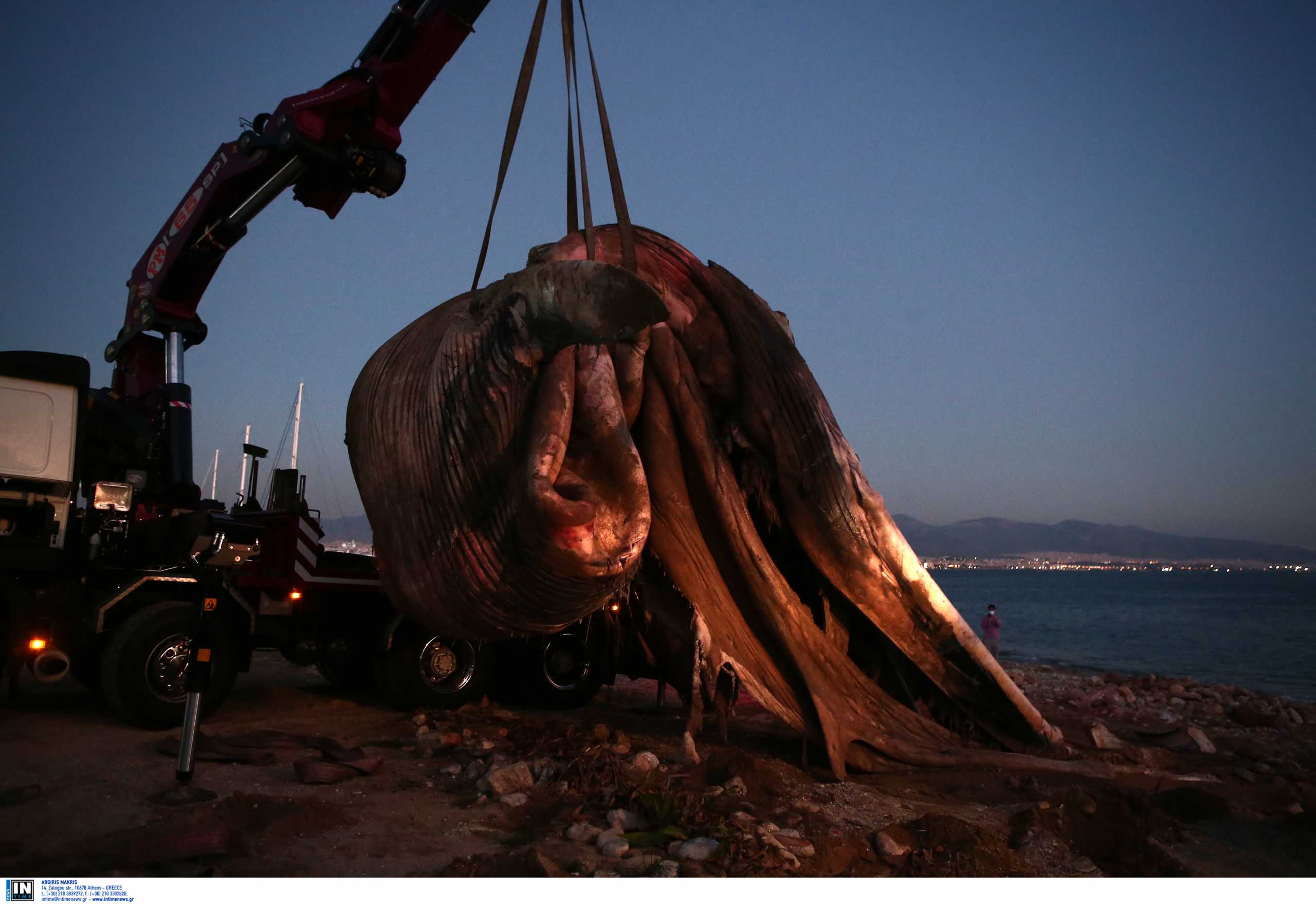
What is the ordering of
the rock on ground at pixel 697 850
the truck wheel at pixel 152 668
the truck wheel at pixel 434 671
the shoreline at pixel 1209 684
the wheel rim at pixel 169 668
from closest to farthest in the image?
1. the rock on ground at pixel 697 850
2. the truck wheel at pixel 152 668
3. the wheel rim at pixel 169 668
4. the truck wheel at pixel 434 671
5. the shoreline at pixel 1209 684

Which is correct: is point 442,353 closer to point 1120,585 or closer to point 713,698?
point 713,698

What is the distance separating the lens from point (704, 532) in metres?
5.23

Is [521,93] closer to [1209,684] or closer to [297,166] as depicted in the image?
[297,166]

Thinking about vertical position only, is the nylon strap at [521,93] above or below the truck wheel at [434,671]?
above

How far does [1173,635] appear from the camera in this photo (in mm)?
36188

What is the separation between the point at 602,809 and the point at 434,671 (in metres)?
3.86

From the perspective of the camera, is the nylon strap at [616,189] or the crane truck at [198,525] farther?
the crane truck at [198,525]

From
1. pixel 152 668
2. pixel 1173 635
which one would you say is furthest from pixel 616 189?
pixel 1173 635

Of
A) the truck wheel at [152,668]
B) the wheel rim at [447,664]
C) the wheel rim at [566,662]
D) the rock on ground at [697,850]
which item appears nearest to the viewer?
the rock on ground at [697,850]

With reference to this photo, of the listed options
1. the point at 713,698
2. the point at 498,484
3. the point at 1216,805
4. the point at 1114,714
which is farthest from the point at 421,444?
the point at 1114,714

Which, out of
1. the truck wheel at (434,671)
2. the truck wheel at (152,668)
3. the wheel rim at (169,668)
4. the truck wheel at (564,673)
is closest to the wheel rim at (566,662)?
the truck wheel at (564,673)

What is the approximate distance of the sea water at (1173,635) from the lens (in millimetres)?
22766

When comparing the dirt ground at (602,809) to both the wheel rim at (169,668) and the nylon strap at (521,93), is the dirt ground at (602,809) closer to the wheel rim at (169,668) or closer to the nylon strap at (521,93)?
the wheel rim at (169,668)

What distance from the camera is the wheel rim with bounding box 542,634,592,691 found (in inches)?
325
